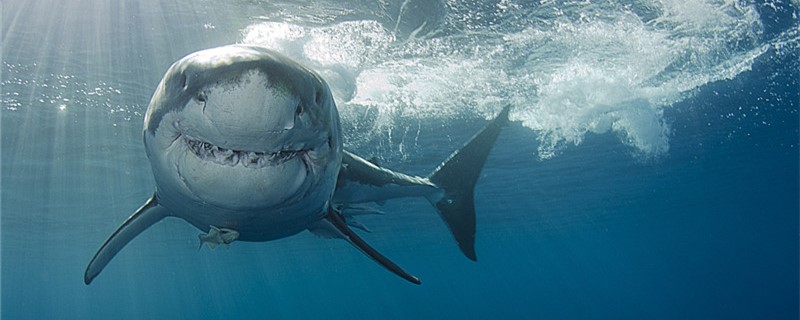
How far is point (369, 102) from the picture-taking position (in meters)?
14.1

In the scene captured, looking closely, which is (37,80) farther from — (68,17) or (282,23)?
(282,23)

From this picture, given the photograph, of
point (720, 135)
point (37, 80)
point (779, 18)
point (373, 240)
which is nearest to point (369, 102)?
point (37, 80)

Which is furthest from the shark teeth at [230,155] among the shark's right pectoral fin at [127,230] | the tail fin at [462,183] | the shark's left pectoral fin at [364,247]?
the tail fin at [462,183]

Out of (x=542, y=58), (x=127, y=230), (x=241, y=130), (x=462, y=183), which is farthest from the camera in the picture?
(x=542, y=58)

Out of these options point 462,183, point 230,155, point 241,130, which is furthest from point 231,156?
point 462,183

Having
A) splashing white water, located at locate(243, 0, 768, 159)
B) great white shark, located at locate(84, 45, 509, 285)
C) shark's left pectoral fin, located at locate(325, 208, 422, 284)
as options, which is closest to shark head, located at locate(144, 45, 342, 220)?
great white shark, located at locate(84, 45, 509, 285)

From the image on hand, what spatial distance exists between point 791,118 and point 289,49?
903 inches

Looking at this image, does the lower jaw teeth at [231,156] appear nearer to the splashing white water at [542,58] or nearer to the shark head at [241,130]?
the shark head at [241,130]

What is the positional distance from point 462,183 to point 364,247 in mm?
3991

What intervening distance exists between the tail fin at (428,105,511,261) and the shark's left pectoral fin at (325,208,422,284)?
3345mm

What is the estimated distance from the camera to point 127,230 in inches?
185

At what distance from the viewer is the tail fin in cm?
734

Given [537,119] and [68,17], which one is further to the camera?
[537,119]

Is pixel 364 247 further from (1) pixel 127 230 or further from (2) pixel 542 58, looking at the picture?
(2) pixel 542 58
